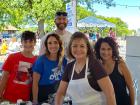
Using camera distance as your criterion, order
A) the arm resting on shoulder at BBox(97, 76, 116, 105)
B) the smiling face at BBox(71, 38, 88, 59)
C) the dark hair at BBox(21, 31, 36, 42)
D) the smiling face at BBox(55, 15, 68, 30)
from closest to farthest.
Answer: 1. the arm resting on shoulder at BBox(97, 76, 116, 105)
2. the smiling face at BBox(71, 38, 88, 59)
3. the dark hair at BBox(21, 31, 36, 42)
4. the smiling face at BBox(55, 15, 68, 30)

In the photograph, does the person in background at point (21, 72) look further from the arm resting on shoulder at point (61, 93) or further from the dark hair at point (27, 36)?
the arm resting on shoulder at point (61, 93)

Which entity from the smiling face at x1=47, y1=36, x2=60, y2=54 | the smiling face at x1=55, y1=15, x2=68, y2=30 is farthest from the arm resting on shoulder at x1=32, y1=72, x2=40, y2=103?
the smiling face at x1=55, y1=15, x2=68, y2=30

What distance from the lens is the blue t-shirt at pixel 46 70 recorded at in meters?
2.86

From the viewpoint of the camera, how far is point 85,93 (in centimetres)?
212

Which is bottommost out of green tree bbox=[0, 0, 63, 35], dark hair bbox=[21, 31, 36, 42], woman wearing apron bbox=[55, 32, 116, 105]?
woman wearing apron bbox=[55, 32, 116, 105]

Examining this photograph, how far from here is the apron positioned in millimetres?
2102

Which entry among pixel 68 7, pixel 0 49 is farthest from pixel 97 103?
pixel 0 49

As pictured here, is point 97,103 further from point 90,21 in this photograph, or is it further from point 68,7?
point 90,21

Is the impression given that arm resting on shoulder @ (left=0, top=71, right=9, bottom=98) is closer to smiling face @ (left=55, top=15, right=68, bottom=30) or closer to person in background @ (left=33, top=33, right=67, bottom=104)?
person in background @ (left=33, top=33, right=67, bottom=104)

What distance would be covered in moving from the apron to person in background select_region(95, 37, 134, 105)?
40 centimetres

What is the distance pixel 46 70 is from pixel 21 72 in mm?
264

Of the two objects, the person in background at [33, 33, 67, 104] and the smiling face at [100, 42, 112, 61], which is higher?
the smiling face at [100, 42, 112, 61]

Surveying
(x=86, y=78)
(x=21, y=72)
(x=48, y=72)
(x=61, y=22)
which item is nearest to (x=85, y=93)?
(x=86, y=78)

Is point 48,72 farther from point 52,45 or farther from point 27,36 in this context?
point 27,36
